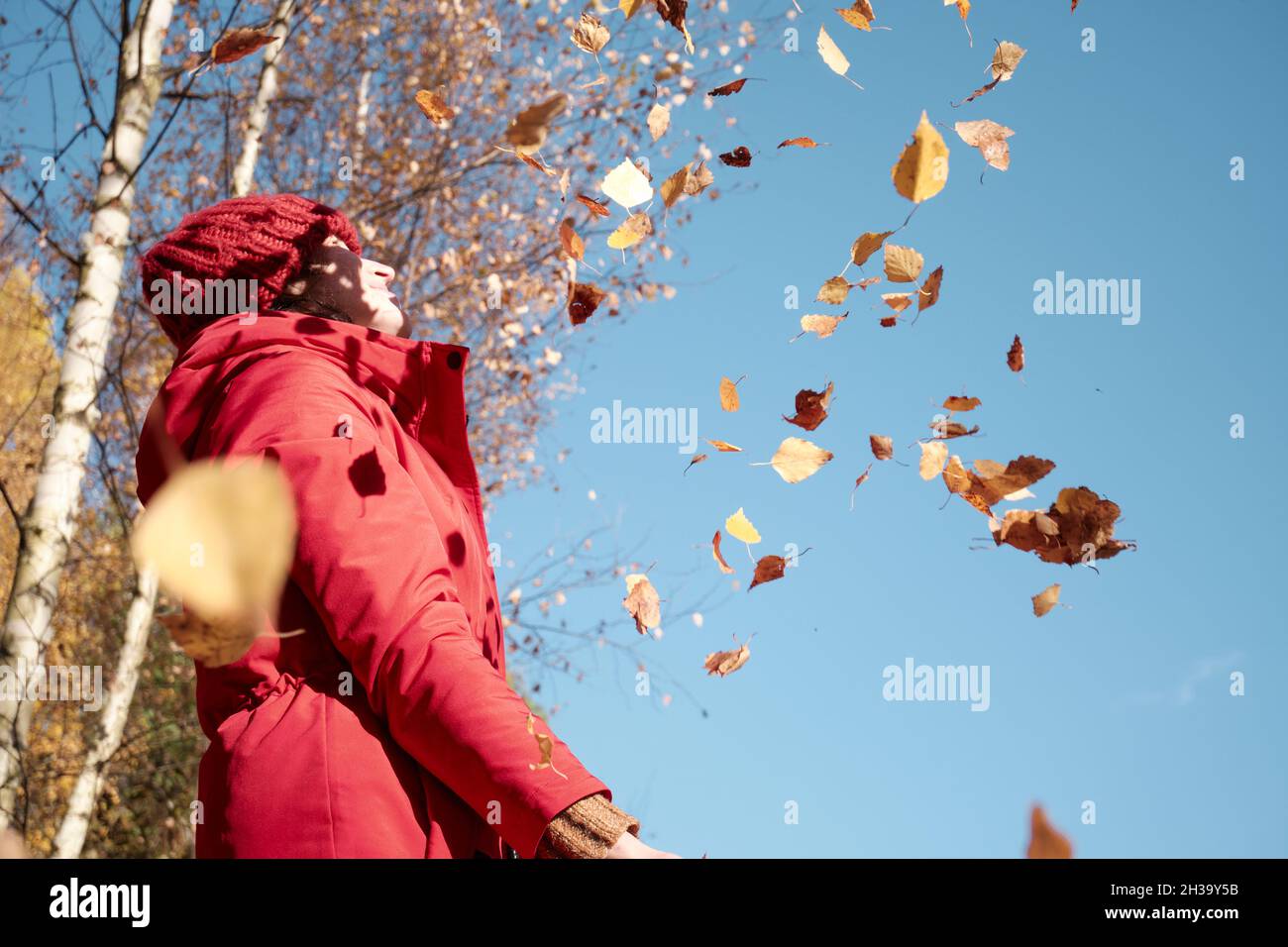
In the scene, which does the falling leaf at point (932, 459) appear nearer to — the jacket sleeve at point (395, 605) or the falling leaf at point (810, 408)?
the falling leaf at point (810, 408)

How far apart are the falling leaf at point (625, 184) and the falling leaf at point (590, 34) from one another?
1.55 ft

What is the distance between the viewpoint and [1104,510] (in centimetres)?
216

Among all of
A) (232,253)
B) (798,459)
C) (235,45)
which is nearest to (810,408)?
(798,459)

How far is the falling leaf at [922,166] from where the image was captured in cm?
199

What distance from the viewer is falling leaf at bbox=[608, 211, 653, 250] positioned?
2492mm

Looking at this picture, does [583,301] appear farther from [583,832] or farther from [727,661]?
[583,832]

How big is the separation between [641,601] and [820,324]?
927mm

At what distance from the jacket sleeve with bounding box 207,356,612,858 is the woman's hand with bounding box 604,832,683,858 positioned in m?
0.07

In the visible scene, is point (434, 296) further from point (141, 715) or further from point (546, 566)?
point (141, 715)

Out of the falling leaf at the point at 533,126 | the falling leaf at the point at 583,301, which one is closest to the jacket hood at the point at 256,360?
the falling leaf at the point at 533,126

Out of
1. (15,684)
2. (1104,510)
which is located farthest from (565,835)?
(15,684)

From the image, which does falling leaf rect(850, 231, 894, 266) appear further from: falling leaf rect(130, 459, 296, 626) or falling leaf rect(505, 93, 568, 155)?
falling leaf rect(130, 459, 296, 626)

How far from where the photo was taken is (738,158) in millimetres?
2750

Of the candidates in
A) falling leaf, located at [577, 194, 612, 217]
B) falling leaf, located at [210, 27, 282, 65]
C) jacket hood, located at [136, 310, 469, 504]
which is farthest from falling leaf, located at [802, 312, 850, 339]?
falling leaf, located at [210, 27, 282, 65]
